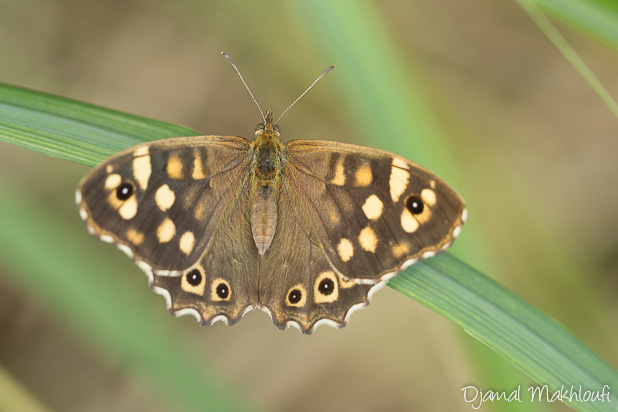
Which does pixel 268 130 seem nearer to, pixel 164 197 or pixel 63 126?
pixel 164 197

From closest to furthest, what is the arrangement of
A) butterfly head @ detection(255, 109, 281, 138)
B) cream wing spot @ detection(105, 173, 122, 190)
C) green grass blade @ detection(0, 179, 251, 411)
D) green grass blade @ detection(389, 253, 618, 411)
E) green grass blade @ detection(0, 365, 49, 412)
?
green grass blade @ detection(389, 253, 618, 411)
cream wing spot @ detection(105, 173, 122, 190)
green grass blade @ detection(0, 179, 251, 411)
butterfly head @ detection(255, 109, 281, 138)
green grass blade @ detection(0, 365, 49, 412)

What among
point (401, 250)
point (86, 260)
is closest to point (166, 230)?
point (86, 260)

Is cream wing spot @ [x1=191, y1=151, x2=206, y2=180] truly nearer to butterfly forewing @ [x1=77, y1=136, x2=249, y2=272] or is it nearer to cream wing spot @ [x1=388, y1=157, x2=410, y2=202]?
butterfly forewing @ [x1=77, y1=136, x2=249, y2=272]

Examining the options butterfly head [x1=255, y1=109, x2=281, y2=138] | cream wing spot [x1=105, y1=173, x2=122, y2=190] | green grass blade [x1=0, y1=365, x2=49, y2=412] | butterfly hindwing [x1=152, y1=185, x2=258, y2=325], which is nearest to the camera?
cream wing spot [x1=105, y1=173, x2=122, y2=190]

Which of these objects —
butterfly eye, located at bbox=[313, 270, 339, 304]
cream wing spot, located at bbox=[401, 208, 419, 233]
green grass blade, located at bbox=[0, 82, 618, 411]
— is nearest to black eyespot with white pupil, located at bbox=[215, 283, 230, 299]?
butterfly eye, located at bbox=[313, 270, 339, 304]

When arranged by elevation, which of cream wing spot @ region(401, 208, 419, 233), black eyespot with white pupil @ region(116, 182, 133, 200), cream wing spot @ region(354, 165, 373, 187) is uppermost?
black eyespot with white pupil @ region(116, 182, 133, 200)

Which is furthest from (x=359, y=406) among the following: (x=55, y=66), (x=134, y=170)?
(x=55, y=66)

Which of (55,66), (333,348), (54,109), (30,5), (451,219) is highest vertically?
(30,5)

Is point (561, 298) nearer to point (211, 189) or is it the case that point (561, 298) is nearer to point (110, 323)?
point (211, 189)
